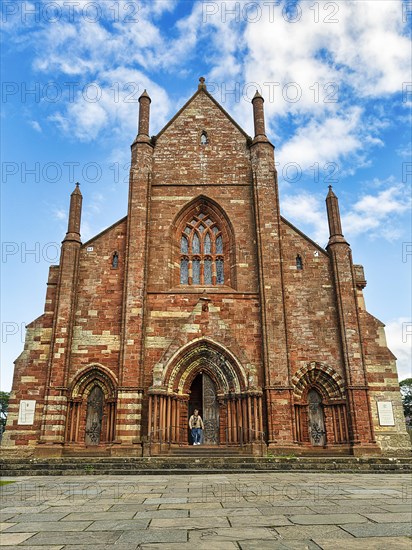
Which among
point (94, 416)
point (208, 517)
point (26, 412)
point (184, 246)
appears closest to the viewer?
point (208, 517)

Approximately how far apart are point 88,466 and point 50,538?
1021 cm

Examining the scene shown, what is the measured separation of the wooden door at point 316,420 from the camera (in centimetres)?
2008

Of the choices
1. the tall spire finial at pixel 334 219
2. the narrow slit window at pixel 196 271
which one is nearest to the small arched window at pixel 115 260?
the narrow slit window at pixel 196 271

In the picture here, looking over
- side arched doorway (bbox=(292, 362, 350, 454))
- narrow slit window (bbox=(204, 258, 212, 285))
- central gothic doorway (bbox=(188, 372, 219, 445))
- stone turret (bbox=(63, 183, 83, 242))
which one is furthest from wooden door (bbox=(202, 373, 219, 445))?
stone turret (bbox=(63, 183, 83, 242))

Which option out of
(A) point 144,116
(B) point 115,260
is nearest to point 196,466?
(B) point 115,260

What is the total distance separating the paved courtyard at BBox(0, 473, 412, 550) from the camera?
4.96 m

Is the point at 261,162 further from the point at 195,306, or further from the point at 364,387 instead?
the point at 364,387

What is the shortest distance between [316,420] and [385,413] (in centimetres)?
299

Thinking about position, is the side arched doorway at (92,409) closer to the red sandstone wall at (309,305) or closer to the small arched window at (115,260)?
the small arched window at (115,260)

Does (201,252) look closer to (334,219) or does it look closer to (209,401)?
(334,219)

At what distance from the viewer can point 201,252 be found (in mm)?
23547

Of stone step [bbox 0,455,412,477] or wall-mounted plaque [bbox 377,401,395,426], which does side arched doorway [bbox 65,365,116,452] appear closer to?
stone step [bbox 0,455,412,477]

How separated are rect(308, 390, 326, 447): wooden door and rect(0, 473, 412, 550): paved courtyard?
9952 mm

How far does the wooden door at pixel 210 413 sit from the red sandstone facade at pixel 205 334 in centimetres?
6
